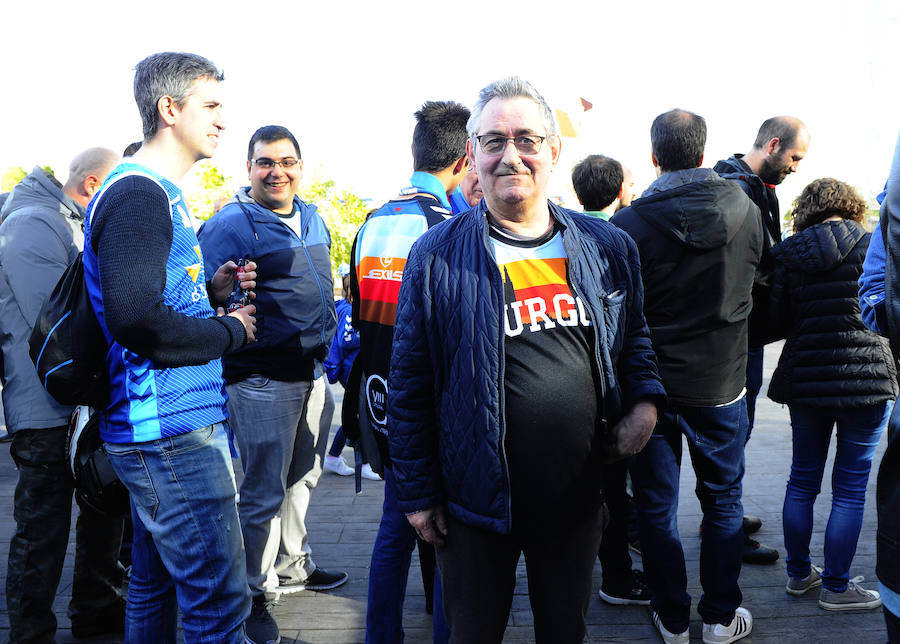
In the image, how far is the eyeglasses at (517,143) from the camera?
2119 mm

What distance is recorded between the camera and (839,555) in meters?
3.46

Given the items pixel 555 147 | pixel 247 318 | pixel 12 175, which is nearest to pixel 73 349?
pixel 247 318

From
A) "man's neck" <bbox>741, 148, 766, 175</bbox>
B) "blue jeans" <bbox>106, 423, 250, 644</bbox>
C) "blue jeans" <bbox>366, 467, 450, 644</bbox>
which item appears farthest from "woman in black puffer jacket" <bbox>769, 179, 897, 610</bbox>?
"blue jeans" <bbox>106, 423, 250, 644</bbox>

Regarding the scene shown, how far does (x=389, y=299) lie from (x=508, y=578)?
1155mm

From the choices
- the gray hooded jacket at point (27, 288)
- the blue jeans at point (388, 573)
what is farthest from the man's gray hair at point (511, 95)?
the gray hooded jacket at point (27, 288)

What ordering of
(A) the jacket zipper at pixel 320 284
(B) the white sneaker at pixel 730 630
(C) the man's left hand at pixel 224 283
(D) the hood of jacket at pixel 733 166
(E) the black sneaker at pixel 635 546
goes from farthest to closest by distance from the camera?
(E) the black sneaker at pixel 635 546, (D) the hood of jacket at pixel 733 166, (A) the jacket zipper at pixel 320 284, (B) the white sneaker at pixel 730 630, (C) the man's left hand at pixel 224 283

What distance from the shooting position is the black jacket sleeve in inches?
77.3

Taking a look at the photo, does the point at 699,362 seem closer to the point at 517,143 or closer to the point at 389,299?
the point at 389,299

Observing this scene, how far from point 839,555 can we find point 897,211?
257 centimetres

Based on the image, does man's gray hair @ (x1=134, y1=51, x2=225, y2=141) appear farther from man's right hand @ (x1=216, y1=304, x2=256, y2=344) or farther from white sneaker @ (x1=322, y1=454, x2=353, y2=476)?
white sneaker @ (x1=322, y1=454, x2=353, y2=476)

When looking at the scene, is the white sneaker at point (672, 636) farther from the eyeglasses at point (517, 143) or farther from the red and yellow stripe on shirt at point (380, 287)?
the eyeglasses at point (517, 143)

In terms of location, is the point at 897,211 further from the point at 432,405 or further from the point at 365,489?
the point at 365,489

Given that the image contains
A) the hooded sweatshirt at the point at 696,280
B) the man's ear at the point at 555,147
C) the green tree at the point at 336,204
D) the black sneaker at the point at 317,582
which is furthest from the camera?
the green tree at the point at 336,204

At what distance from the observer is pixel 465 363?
6.55 feet
